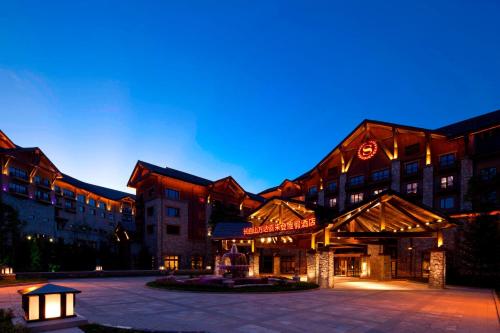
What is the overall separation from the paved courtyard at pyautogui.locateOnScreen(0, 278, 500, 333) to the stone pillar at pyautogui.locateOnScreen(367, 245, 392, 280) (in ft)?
49.3

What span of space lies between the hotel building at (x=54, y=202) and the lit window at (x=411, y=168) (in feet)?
136

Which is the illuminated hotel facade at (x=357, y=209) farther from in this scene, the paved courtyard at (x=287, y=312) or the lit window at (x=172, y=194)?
the paved courtyard at (x=287, y=312)

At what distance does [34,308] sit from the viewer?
11.6m

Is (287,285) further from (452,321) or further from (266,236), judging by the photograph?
(452,321)

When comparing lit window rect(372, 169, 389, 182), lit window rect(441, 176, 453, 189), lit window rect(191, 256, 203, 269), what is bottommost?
lit window rect(191, 256, 203, 269)

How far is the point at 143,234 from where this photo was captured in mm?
54781

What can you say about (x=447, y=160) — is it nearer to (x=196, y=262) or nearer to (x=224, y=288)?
(x=224, y=288)

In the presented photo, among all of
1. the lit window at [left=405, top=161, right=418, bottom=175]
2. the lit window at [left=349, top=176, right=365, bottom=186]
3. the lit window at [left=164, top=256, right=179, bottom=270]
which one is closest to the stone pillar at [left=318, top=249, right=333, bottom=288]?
the lit window at [left=405, top=161, right=418, bottom=175]

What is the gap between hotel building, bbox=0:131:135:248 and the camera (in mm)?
53031

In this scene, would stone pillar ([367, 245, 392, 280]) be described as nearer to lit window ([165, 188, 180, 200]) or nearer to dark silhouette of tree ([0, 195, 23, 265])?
lit window ([165, 188, 180, 200])

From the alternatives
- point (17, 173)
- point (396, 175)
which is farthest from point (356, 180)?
point (17, 173)

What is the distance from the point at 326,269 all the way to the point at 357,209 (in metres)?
5.67

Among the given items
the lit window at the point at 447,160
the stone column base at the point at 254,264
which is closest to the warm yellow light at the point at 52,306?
the stone column base at the point at 254,264

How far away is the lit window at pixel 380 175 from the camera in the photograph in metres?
43.5
